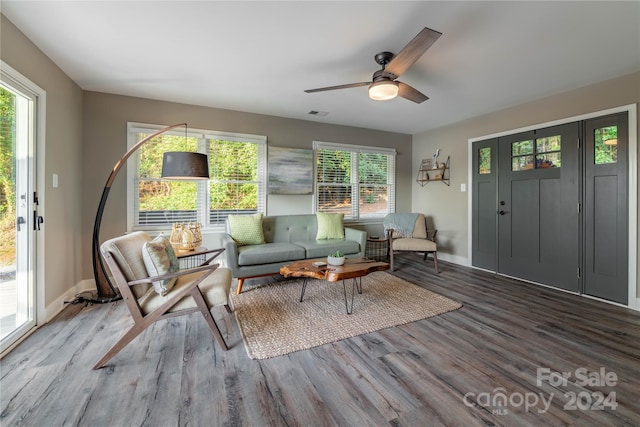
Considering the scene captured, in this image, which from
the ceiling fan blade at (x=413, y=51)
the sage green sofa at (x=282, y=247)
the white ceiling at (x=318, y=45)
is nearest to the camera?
the ceiling fan blade at (x=413, y=51)

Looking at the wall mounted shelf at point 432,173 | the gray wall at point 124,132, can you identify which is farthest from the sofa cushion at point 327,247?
the wall mounted shelf at point 432,173

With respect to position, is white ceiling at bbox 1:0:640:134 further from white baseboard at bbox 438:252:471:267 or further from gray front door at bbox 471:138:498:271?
white baseboard at bbox 438:252:471:267

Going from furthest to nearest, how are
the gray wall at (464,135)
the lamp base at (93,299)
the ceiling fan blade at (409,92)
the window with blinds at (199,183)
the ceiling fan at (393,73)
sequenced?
the window with blinds at (199,183) < the gray wall at (464,135) < the lamp base at (93,299) < the ceiling fan blade at (409,92) < the ceiling fan at (393,73)

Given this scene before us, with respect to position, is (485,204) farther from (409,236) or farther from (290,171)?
(290,171)

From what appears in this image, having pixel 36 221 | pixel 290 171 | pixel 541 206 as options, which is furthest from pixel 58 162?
pixel 541 206

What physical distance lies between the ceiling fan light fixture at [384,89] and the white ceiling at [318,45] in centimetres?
30

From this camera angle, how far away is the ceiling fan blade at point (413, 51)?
1823 mm

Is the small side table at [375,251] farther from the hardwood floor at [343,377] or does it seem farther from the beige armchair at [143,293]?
the beige armchair at [143,293]

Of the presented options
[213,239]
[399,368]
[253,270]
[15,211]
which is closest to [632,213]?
[399,368]

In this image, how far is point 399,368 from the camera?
1.88m

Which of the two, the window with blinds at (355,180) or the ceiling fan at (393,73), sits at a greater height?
the ceiling fan at (393,73)

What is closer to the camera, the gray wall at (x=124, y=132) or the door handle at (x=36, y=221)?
the door handle at (x=36, y=221)

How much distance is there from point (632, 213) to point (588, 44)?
6.08 feet

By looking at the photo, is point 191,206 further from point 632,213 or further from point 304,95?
point 632,213
